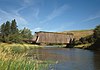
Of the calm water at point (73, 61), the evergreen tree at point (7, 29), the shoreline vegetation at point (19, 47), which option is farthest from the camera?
the evergreen tree at point (7, 29)

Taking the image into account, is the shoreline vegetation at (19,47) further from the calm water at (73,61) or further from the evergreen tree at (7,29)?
the calm water at (73,61)

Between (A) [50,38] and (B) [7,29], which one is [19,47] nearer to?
(B) [7,29]

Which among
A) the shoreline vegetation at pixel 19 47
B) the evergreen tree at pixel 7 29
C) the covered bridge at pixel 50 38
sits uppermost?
the evergreen tree at pixel 7 29

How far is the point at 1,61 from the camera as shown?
33.3 ft

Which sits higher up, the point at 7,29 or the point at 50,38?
the point at 7,29

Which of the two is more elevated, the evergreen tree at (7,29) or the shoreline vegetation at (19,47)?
the evergreen tree at (7,29)

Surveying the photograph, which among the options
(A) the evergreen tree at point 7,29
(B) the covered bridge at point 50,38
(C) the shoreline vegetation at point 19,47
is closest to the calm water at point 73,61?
(C) the shoreline vegetation at point 19,47

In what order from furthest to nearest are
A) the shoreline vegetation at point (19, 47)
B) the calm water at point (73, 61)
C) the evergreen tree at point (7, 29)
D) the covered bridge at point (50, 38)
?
1. the covered bridge at point (50, 38)
2. the evergreen tree at point (7, 29)
3. the calm water at point (73, 61)
4. the shoreline vegetation at point (19, 47)

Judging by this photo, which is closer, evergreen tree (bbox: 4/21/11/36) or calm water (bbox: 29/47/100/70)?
calm water (bbox: 29/47/100/70)

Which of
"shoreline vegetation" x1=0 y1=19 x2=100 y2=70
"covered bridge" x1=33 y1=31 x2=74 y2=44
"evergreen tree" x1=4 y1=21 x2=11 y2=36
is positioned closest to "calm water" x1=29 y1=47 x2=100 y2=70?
"shoreline vegetation" x1=0 y1=19 x2=100 y2=70

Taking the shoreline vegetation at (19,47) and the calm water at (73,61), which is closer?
the shoreline vegetation at (19,47)

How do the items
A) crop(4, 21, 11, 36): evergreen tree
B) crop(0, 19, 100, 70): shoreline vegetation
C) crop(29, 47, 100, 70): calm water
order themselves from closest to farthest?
crop(0, 19, 100, 70): shoreline vegetation
crop(29, 47, 100, 70): calm water
crop(4, 21, 11, 36): evergreen tree

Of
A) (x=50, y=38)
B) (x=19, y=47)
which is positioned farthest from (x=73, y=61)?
(x=50, y=38)

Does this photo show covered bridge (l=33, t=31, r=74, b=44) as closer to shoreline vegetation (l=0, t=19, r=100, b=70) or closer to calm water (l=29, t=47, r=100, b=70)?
shoreline vegetation (l=0, t=19, r=100, b=70)
